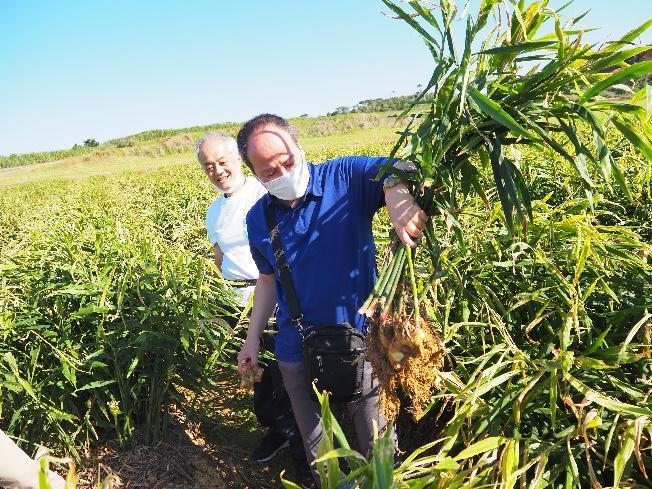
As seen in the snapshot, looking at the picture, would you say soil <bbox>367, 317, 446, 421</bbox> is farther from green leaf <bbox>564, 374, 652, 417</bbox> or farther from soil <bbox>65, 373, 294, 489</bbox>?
soil <bbox>65, 373, 294, 489</bbox>

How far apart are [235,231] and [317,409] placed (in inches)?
41.7

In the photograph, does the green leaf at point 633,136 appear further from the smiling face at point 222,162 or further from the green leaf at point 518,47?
the smiling face at point 222,162

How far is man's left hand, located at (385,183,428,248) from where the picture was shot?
133 cm

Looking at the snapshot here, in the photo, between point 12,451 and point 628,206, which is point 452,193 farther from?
point 628,206

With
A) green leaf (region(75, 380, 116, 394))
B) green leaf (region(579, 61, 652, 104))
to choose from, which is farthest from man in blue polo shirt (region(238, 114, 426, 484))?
green leaf (region(75, 380, 116, 394))

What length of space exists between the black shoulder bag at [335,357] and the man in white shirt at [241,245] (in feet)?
2.92

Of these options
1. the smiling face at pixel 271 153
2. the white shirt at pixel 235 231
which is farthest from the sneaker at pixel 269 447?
the smiling face at pixel 271 153

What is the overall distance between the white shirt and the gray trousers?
2.70 feet

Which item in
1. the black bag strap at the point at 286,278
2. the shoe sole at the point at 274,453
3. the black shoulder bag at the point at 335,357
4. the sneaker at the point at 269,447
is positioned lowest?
the shoe sole at the point at 274,453

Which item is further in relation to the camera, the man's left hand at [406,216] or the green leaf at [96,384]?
the green leaf at [96,384]

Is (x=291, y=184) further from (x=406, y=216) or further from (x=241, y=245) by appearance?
(x=241, y=245)

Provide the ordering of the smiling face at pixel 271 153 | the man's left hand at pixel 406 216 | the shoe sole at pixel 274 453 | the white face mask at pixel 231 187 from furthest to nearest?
the white face mask at pixel 231 187 < the shoe sole at pixel 274 453 < the smiling face at pixel 271 153 < the man's left hand at pixel 406 216

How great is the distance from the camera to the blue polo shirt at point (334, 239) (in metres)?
1.64

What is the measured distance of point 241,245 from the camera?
2627mm
